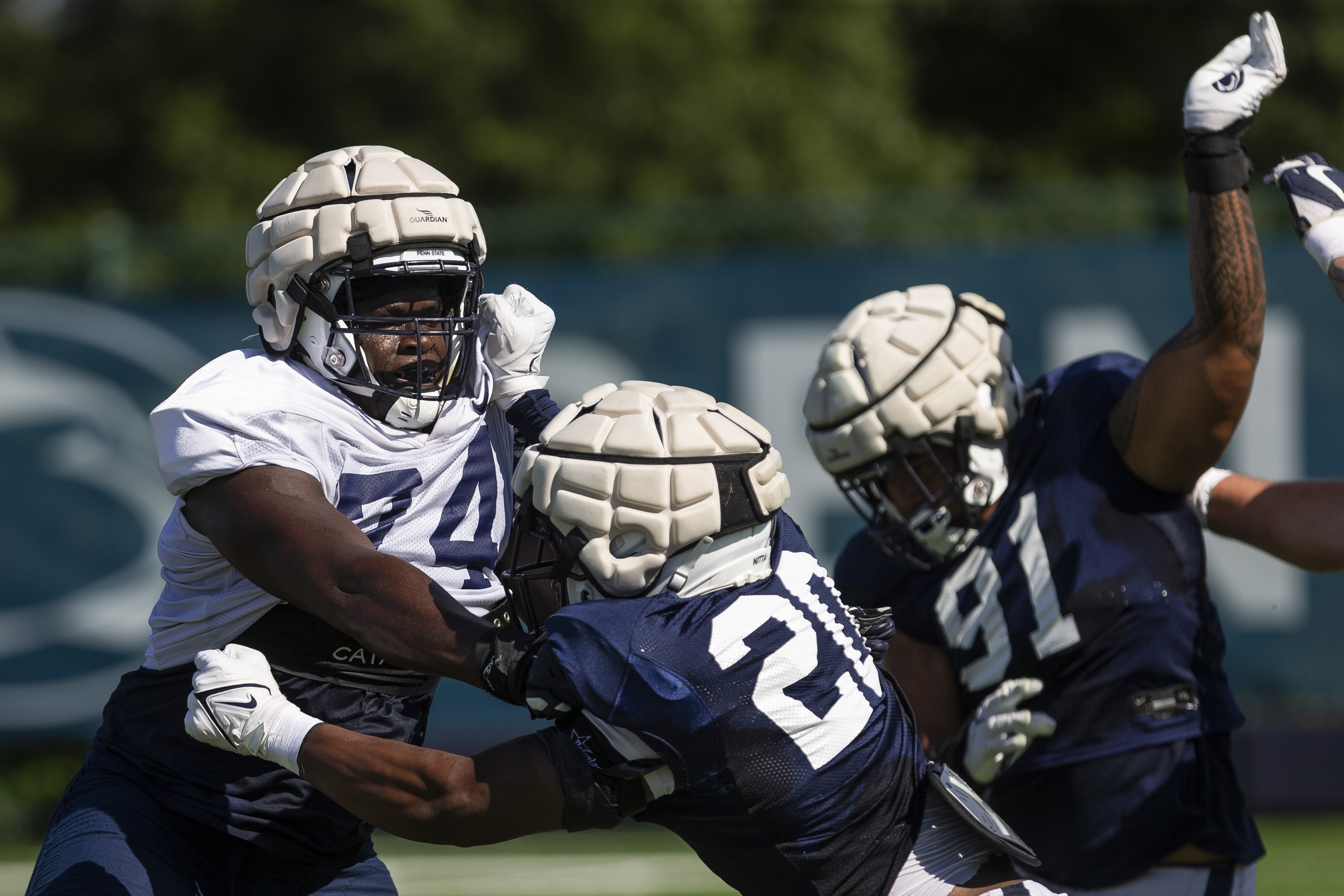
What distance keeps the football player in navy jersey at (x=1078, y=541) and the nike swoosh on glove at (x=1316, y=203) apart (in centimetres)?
10

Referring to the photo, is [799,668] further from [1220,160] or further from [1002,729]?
[1220,160]

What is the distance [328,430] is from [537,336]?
0.55 meters

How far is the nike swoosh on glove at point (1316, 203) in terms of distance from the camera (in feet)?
9.70

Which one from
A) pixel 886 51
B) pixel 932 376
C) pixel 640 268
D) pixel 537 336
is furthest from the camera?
pixel 886 51

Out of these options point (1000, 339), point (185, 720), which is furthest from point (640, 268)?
point (185, 720)

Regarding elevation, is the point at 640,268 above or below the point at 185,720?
above

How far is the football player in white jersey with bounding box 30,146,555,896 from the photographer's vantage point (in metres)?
2.52

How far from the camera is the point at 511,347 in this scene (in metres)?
3.07

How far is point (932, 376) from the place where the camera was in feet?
11.3

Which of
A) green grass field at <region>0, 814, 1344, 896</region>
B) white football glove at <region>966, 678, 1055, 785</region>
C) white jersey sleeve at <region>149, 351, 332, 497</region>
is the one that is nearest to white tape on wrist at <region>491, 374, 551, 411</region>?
white jersey sleeve at <region>149, 351, 332, 497</region>

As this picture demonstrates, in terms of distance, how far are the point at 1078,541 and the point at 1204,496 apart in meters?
0.33

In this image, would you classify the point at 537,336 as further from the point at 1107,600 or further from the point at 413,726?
the point at 1107,600

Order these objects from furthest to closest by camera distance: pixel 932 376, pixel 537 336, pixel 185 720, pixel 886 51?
pixel 886 51, pixel 932 376, pixel 537 336, pixel 185 720

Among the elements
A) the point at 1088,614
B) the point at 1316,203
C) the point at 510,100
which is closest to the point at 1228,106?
the point at 1316,203
